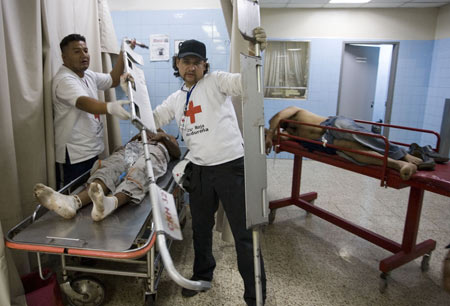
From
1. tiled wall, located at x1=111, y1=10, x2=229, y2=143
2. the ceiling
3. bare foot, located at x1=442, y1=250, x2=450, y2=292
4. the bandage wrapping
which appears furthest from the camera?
the ceiling

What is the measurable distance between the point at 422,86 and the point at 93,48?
4711mm

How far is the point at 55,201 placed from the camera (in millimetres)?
1571

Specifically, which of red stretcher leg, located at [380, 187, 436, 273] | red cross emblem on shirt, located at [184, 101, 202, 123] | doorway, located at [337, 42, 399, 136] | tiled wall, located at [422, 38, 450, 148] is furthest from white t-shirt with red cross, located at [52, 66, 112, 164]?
tiled wall, located at [422, 38, 450, 148]

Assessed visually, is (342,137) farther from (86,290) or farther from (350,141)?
(86,290)

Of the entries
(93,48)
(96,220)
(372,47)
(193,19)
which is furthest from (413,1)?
(96,220)

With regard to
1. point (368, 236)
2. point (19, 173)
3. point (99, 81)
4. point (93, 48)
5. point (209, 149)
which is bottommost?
point (368, 236)

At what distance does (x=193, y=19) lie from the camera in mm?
3533

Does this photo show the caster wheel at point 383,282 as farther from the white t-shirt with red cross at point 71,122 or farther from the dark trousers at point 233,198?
the white t-shirt with red cross at point 71,122

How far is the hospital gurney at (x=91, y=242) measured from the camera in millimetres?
1367

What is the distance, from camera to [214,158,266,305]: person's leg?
1594mm

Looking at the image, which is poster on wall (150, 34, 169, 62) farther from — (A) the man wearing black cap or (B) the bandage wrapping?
(A) the man wearing black cap

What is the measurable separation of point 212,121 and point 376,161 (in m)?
1.14

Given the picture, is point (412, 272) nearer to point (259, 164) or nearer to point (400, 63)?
point (259, 164)

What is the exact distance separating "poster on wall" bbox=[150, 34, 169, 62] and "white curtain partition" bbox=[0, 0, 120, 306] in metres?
1.46
